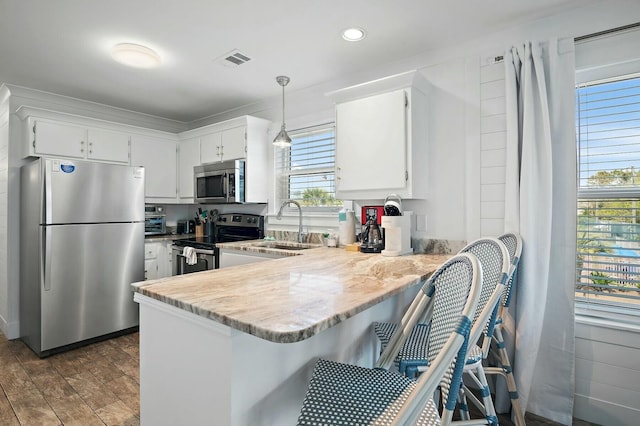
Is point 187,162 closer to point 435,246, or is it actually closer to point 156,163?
point 156,163

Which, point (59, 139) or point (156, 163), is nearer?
point (59, 139)

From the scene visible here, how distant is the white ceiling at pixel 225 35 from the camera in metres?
1.96

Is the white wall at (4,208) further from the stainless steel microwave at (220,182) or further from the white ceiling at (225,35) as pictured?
the stainless steel microwave at (220,182)

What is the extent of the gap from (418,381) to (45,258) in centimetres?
319

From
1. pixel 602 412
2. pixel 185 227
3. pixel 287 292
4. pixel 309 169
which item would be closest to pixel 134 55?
pixel 309 169

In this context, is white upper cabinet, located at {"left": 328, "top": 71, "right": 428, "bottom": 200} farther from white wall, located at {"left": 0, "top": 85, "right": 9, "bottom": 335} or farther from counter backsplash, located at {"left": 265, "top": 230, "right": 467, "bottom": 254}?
white wall, located at {"left": 0, "top": 85, "right": 9, "bottom": 335}

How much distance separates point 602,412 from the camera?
1882 millimetres

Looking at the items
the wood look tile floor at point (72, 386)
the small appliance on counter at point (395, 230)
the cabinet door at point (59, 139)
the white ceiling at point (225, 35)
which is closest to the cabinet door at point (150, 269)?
the wood look tile floor at point (72, 386)

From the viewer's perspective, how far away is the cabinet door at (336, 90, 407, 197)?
2.35 m

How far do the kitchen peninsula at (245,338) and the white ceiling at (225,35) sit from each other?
1564mm

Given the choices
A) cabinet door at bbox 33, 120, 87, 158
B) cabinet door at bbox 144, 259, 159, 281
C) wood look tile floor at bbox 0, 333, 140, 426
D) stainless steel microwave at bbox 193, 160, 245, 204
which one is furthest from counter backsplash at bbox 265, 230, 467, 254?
cabinet door at bbox 33, 120, 87, 158

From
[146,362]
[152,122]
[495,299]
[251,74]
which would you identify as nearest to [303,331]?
[495,299]

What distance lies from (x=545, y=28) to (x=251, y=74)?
7.15 feet

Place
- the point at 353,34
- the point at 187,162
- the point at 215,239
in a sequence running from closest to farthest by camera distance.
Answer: the point at 353,34
the point at 215,239
the point at 187,162
